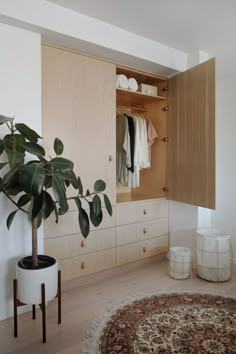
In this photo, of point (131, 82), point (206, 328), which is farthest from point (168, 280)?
point (131, 82)

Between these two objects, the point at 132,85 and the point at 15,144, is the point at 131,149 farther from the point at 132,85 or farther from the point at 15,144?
the point at 15,144

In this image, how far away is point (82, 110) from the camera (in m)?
2.60

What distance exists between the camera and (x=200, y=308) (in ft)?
7.09

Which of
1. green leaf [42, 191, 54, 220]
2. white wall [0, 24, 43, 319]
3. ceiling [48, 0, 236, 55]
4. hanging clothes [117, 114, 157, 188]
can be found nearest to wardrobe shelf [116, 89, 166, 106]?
hanging clothes [117, 114, 157, 188]

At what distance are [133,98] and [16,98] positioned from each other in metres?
1.54

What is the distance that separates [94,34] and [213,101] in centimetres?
121

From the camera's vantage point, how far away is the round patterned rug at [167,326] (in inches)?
66.6

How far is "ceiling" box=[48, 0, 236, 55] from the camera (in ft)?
6.88

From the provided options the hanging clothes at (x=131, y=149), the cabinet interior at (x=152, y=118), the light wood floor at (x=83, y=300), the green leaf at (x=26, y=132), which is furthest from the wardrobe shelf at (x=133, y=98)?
Result: the light wood floor at (x=83, y=300)

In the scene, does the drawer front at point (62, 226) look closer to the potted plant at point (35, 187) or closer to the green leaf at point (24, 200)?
the potted plant at point (35, 187)

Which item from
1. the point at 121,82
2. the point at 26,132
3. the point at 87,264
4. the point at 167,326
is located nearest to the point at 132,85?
the point at 121,82

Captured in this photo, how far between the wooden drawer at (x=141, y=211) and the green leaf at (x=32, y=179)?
1.49 m

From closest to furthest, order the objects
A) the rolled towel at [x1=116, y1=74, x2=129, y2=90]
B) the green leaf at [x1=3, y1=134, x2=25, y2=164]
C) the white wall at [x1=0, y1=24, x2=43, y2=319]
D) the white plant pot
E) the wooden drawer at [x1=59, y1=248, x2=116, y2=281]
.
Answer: the green leaf at [x1=3, y1=134, x2=25, y2=164] < the white plant pot < the white wall at [x1=0, y1=24, x2=43, y2=319] < the wooden drawer at [x1=59, y1=248, x2=116, y2=281] < the rolled towel at [x1=116, y1=74, x2=129, y2=90]

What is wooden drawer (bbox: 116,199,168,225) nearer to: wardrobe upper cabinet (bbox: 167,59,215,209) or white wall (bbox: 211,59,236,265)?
wardrobe upper cabinet (bbox: 167,59,215,209)
